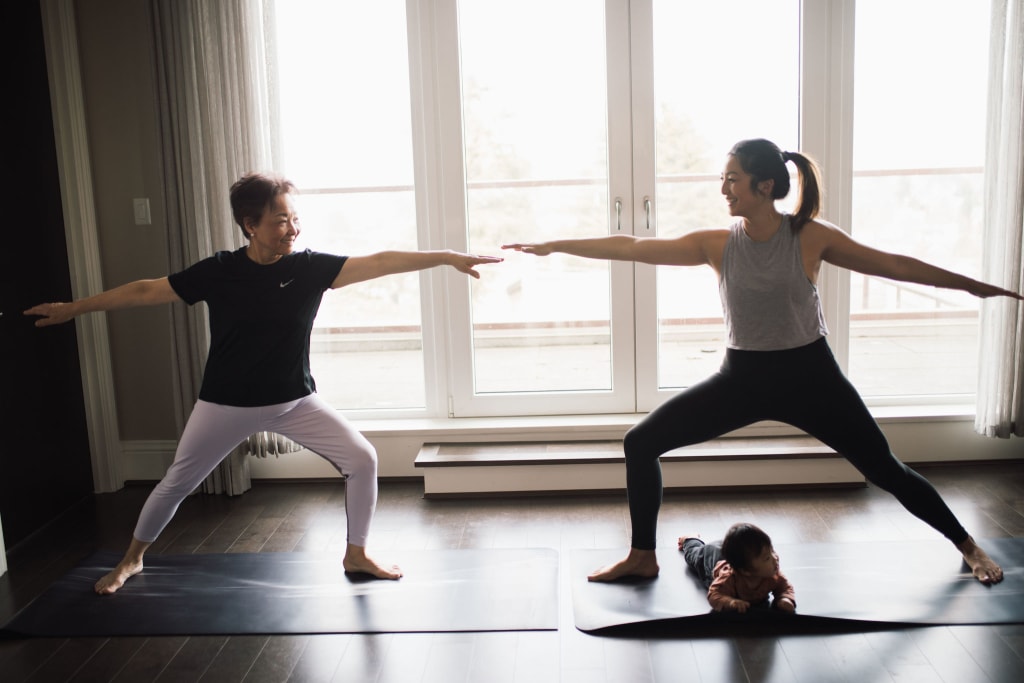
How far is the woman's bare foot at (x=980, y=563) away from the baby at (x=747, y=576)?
628 millimetres

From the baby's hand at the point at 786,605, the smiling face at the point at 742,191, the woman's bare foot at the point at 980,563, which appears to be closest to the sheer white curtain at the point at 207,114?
the smiling face at the point at 742,191

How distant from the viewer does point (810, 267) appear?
268cm

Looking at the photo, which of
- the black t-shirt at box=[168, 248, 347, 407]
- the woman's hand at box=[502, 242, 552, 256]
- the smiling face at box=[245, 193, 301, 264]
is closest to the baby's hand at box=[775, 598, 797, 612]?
the woman's hand at box=[502, 242, 552, 256]

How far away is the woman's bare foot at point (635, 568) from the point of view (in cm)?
287

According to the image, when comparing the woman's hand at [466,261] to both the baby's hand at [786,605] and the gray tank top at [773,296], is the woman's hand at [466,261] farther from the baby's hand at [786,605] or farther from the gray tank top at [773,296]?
the baby's hand at [786,605]

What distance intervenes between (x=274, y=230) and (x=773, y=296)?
1535 millimetres

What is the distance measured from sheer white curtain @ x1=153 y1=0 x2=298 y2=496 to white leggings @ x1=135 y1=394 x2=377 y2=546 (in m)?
1.13

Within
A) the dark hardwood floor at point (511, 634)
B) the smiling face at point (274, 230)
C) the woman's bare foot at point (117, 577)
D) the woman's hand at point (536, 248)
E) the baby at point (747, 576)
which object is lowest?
the dark hardwood floor at point (511, 634)

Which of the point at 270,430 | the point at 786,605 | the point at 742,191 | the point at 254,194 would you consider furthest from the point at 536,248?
the point at 786,605

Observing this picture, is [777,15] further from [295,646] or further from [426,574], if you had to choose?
[295,646]

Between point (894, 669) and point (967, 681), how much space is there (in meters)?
0.17

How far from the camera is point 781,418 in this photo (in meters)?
2.72

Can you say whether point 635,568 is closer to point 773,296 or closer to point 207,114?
point 773,296

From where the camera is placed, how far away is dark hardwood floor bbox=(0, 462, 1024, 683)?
2344mm
